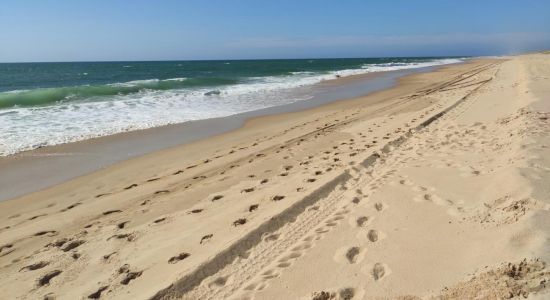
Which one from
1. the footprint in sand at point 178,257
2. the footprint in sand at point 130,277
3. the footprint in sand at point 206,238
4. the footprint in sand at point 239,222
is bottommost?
the footprint in sand at point 130,277

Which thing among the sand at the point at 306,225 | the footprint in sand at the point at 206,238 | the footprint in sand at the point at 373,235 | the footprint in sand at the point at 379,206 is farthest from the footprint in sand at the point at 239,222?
the footprint in sand at the point at 379,206

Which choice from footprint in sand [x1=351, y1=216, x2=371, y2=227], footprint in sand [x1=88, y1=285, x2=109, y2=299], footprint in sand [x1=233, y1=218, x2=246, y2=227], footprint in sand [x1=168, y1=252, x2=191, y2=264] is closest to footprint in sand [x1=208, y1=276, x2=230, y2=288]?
footprint in sand [x1=168, y1=252, x2=191, y2=264]

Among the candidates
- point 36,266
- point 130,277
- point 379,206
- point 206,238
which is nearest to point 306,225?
point 379,206

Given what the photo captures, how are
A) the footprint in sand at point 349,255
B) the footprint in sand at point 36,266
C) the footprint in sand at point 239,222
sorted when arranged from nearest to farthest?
the footprint in sand at point 349,255 → the footprint in sand at point 36,266 → the footprint in sand at point 239,222

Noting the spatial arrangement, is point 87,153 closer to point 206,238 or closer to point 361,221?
point 206,238

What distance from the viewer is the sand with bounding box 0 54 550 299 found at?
114 inches

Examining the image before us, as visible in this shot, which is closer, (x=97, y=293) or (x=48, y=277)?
(x=97, y=293)

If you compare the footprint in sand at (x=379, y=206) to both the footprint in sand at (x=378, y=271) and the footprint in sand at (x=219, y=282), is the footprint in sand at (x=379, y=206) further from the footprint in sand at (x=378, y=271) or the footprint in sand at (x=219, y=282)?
the footprint in sand at (x=219, y=282)

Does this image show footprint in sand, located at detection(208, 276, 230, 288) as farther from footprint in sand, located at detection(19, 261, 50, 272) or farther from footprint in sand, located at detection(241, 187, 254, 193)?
footprint in sand, located at detection(241, 187, 254, 193)

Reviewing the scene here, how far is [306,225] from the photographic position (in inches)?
158

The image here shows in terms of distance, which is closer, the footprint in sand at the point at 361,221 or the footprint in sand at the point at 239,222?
the footprint in sand at the point at 361,221

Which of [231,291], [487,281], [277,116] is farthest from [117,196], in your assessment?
[277,116]

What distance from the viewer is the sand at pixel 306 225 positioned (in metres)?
2.90

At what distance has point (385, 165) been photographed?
591 cm
